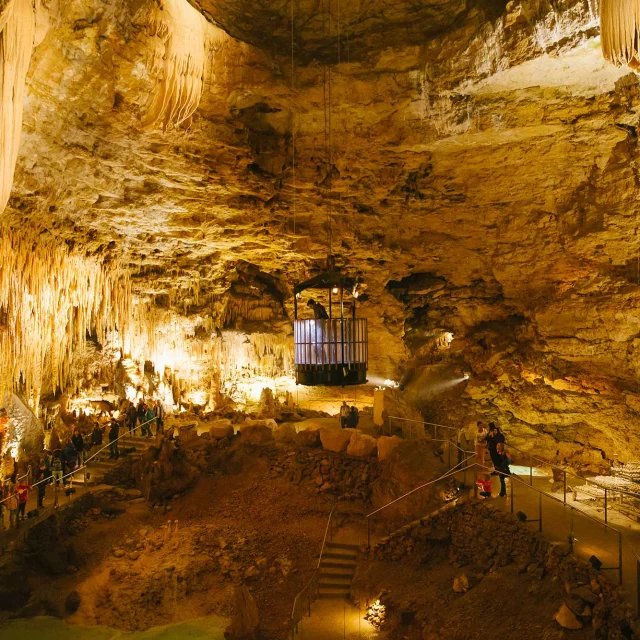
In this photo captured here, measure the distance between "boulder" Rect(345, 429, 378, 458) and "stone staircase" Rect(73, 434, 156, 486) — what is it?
179 inches

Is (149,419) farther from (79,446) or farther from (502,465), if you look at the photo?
(502,465)

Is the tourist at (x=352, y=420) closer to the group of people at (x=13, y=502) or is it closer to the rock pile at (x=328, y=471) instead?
the rock pile at (x=328, y=471)

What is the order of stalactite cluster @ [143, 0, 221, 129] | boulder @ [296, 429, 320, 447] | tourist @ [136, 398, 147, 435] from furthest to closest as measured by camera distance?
tourist @ [136, 398, 147, 435], boulder @ [296, 429, 320, 447], stalactite cluster @ [143, 0, 221, 129]

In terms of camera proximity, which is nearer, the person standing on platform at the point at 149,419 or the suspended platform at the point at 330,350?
the suspended platform at the point at 330,350

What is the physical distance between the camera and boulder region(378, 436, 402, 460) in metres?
10.4

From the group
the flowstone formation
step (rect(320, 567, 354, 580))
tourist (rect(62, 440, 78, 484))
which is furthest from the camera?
tourist (rect(62, 440, 78, 484))

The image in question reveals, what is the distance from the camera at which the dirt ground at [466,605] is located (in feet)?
19.6

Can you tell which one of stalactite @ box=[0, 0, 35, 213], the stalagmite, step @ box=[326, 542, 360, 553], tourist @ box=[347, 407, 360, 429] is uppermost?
the stalagmite

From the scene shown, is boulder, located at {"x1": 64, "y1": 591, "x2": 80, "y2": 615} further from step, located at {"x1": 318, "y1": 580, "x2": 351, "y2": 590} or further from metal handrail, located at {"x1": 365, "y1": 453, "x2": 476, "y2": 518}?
metal handrail, located at {"x1": 365, "y1": 453, "x2": 476, "y2": 518}

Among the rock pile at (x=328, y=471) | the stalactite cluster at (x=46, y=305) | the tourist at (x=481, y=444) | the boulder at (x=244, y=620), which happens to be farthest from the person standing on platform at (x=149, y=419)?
the tourist at (x=481, y=444)

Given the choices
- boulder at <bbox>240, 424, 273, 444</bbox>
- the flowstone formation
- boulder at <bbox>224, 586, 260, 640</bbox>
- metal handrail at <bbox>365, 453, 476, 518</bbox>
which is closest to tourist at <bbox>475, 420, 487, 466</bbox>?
metal handrail at <bbox>365, 453, 476, 518</bbox>

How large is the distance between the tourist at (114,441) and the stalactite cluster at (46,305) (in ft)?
5.76

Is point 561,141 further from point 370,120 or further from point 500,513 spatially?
point 500,513

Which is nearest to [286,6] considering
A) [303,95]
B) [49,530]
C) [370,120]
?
[303,95]
